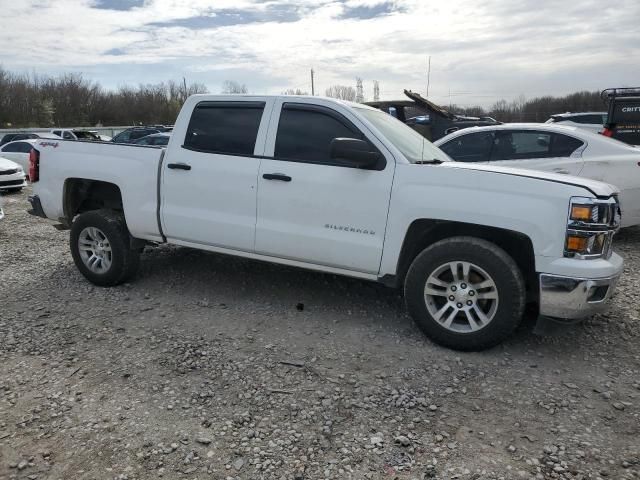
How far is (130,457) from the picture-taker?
9.01 ft

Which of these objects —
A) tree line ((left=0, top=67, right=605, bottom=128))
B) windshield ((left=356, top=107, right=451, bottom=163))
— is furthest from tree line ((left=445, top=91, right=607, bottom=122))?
windshield ((left=356, top=107, right=451, bottom=163))

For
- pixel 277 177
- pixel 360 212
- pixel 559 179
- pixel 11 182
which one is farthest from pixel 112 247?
pixel 11 182

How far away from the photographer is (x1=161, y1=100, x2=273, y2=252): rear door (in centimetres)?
459

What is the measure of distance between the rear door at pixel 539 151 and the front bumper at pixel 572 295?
143 inches

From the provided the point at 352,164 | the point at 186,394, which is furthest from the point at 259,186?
the point at 186,394

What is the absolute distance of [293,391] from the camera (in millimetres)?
3410

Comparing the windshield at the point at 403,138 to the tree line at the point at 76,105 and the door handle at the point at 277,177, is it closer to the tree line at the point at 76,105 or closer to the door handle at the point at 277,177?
the door handle at the point at 277,177

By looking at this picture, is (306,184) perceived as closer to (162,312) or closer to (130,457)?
(162,312)

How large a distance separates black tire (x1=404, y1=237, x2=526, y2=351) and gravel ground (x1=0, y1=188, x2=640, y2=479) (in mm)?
154

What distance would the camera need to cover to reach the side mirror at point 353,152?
3953mm

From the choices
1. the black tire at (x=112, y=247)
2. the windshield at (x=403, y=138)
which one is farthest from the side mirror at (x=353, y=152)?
the black tire at (x=112, y=247)

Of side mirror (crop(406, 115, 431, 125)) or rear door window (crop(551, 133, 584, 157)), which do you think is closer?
rear door window (crop(551, 133, 584, 157))

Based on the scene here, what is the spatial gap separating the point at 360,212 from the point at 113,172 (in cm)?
271

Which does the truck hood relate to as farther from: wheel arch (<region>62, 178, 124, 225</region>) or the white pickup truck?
wheel arch (<region>62, 178, 124, 225</region>)
